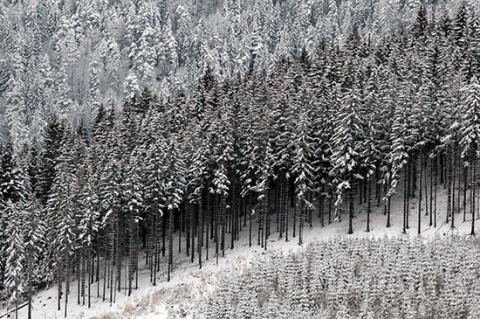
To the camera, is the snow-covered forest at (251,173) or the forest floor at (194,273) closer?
the forest floor at (194,273)

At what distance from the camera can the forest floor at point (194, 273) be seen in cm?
5591

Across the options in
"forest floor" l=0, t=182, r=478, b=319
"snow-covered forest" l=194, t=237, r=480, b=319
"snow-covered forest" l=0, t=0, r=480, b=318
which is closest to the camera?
"snow-covered forest" l=194, t=237, r=480, b=319

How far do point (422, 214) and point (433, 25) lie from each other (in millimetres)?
49999

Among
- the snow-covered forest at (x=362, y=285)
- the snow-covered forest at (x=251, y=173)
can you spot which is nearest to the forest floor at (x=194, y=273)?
the snow-covered forest at (x=251, y=173)

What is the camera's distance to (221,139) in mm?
66625

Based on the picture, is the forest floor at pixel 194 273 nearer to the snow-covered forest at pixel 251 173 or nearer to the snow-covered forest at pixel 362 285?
the snow-covered forest at pixel 251 173

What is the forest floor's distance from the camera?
55.9 m

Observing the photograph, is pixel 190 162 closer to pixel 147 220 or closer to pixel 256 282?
pixel 147 220

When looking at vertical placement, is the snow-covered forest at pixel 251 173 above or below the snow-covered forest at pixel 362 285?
above

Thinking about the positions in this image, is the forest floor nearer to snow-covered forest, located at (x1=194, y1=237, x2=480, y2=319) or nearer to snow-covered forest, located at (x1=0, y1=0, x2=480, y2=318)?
snow-covered forest, located at (x1=0, y1=0, x2=480, y2=318)

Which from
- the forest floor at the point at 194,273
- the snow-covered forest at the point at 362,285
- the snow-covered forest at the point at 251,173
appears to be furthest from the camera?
the snow-covered forest at the point at 251,173

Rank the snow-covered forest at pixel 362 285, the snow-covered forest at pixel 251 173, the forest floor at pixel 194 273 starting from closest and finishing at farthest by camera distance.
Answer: the snow-covered forest at pixel 362 285 → the forest floor at pixel 194 273 → the snow-covered forest at pixel 251 173

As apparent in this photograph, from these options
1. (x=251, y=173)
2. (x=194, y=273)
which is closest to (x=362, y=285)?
(x=194, y=273)

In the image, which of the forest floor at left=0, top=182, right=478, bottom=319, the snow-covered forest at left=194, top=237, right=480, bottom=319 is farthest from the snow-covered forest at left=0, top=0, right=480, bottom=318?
the snow-covered forest at left=194, top=237, right=480, bottom=319
